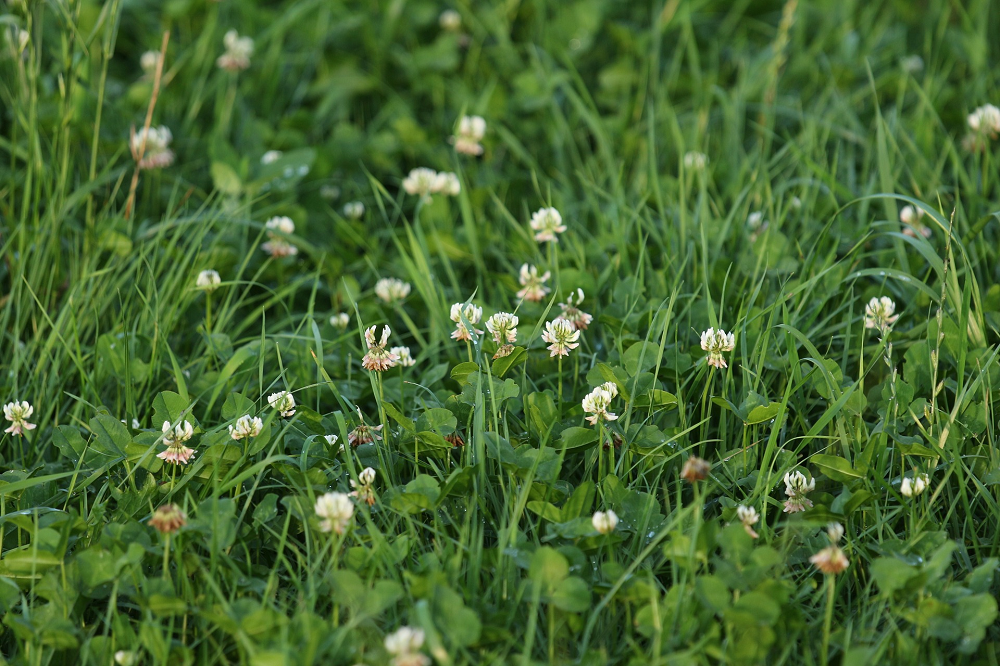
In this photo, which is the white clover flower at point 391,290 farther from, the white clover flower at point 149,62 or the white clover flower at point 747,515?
the white clover flower at point 149,62

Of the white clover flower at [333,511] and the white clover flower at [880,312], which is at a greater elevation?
the white clover flower at [880,312]

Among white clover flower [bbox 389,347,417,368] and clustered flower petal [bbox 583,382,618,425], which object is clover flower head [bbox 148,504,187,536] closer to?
white clover flower [bbox 389,347,417,368]

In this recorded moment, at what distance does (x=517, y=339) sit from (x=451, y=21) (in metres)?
1.83

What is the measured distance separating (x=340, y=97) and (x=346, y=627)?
230 cm

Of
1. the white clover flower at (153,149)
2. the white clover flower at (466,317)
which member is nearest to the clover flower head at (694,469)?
the white clover flower at (466,317)

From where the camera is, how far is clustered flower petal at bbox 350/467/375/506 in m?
1.75

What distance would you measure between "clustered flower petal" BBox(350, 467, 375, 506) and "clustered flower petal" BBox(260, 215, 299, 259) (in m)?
0.95

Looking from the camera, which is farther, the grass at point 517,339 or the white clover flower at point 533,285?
the white clover flower at point 533,285

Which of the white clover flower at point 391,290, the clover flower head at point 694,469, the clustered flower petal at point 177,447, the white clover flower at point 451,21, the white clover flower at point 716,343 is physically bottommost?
the white clover flower at point 391,290

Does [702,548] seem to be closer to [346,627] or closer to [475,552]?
[475,552]

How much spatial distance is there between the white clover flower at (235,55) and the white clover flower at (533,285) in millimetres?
1543

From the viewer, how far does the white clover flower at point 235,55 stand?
320 cm

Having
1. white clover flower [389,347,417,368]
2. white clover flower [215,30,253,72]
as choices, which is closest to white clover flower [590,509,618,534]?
white clover flower [389,347,417,368]

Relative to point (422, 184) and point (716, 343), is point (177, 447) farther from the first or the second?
point (422, 184)
